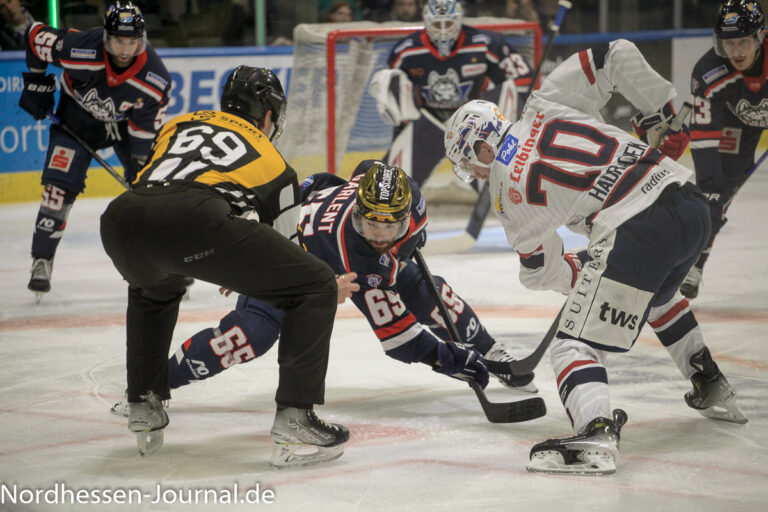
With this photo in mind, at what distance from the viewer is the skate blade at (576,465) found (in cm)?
261

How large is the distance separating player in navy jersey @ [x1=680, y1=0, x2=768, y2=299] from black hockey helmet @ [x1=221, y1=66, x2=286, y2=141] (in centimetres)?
247

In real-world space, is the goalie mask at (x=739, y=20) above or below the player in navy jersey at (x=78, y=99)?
above

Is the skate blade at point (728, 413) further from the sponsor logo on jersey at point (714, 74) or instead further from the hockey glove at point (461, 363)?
the sponsor logo on jersey at point (714, 74)

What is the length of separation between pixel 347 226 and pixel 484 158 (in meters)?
0.43

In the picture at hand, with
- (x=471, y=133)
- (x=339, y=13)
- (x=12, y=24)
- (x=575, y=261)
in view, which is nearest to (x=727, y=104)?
(x=575, y=261)

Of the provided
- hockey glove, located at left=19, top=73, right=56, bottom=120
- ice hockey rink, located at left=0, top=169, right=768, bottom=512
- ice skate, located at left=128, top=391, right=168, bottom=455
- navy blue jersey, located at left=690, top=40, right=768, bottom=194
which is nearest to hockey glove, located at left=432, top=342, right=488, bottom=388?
ice hockey rink, located at left=0, top=169, right=768, bottom=512

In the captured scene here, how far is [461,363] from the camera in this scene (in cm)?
313

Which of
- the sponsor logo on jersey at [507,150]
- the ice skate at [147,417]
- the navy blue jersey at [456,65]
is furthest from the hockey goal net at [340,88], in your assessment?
the ice skate at [147,417]

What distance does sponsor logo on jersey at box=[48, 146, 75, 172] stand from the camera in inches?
187

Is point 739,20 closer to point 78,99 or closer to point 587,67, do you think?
point 587,67

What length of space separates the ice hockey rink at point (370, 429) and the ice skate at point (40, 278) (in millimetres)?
75

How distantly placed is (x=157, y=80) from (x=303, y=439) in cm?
258

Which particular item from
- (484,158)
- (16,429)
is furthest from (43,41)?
(484,158)

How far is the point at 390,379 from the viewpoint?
363 cm
